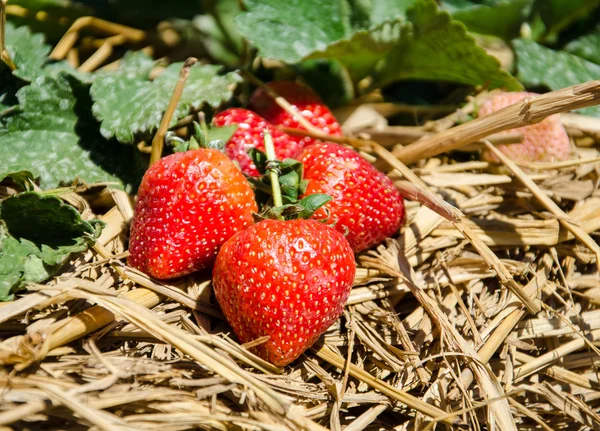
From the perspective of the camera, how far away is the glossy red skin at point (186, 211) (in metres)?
0.95

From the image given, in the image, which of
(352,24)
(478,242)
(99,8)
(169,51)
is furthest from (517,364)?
(99,8)

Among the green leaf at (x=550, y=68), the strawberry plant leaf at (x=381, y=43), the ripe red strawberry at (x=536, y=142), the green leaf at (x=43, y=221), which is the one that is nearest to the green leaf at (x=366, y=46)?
the strawberry plant leaf at (x=381, y=43)

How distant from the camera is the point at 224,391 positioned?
80 centimetres

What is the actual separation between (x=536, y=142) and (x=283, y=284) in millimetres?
708

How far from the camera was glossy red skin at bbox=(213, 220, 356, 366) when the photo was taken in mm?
867

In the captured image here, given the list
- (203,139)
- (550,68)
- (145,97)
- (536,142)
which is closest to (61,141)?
(145,97)

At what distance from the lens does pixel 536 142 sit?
1278mm

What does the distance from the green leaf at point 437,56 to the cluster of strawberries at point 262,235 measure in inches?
13.1

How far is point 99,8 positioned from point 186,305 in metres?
0.88

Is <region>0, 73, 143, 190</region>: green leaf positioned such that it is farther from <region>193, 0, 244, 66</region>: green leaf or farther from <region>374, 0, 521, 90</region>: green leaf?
<region>374, 0, 521, 90</region>: green leaf

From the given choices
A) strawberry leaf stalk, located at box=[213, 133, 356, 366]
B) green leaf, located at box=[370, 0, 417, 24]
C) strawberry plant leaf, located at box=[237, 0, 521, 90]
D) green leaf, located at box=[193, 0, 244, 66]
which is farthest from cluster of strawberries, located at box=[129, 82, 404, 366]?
green leaf, located at box=[370, 0, 417, 24]

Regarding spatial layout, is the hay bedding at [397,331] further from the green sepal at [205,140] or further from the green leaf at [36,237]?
the green sepal at [205,140]

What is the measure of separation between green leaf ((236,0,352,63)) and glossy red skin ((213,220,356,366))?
48 cm

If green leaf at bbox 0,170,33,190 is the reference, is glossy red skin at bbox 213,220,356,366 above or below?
below
